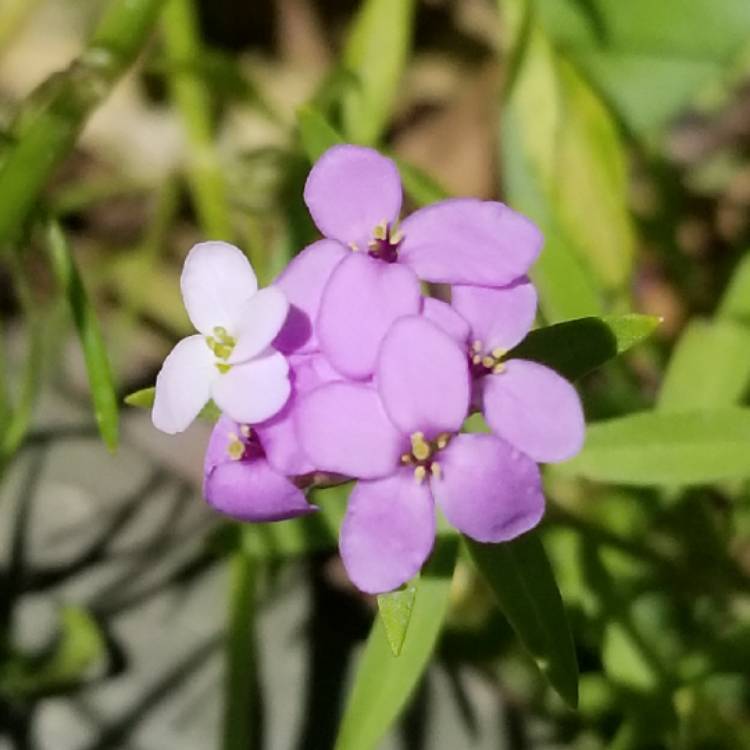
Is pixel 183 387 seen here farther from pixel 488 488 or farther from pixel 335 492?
pixel 335 492

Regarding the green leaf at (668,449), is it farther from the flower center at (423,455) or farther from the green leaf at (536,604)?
the flower center at (423,455)

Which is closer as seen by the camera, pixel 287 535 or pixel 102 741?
pixel 287 535

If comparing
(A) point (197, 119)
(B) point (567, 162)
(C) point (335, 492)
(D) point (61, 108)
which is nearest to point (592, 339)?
(C) point (335, 492)

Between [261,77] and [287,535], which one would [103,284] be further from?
[287,535]

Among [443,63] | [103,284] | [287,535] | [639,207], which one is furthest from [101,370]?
[443,63]

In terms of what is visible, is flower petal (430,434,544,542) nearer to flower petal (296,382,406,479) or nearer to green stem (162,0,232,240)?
flower petal (296,382,406,479)

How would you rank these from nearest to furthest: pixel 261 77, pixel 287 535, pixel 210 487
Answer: pixel 210 487 → pixel 287 535 → pixel 261 77

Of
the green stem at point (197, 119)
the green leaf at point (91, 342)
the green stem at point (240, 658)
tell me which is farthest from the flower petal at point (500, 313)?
the green stem at point (197, 119)
